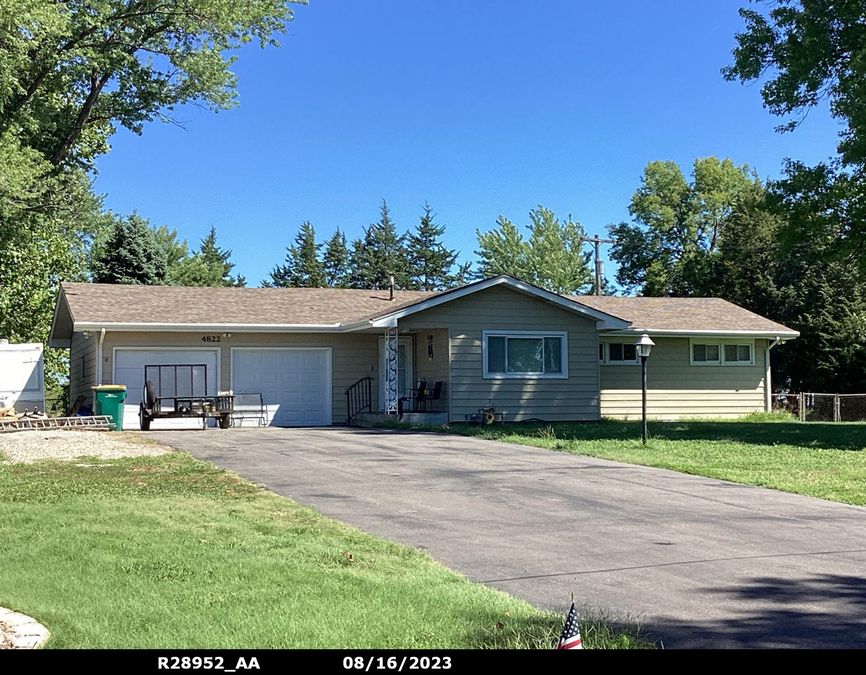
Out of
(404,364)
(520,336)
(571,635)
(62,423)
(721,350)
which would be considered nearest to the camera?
(571,635)

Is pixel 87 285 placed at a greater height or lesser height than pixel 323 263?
lesser

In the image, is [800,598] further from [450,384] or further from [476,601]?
[450,384]

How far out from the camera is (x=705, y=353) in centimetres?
2834

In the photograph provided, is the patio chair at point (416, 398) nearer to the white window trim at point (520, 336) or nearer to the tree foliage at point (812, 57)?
the white window trim at point (520, 336)

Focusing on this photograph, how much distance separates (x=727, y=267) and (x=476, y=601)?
3912 cm

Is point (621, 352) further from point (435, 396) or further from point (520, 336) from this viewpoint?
point (435, 396)

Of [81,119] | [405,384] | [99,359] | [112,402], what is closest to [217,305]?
[99,359]

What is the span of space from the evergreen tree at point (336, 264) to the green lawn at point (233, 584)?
58.9 meters

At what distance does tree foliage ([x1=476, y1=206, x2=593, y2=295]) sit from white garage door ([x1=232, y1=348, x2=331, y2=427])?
35.2 m

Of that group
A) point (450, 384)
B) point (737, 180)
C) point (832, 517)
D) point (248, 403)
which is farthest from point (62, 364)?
point (737, 180)

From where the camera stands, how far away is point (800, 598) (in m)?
6.36

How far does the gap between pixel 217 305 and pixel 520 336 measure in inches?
336

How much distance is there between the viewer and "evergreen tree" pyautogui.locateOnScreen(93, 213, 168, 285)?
3975 centimetres

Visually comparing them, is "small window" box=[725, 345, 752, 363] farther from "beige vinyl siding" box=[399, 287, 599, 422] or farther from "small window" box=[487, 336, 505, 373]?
"small window" box=[487, 336, 505, 373]
